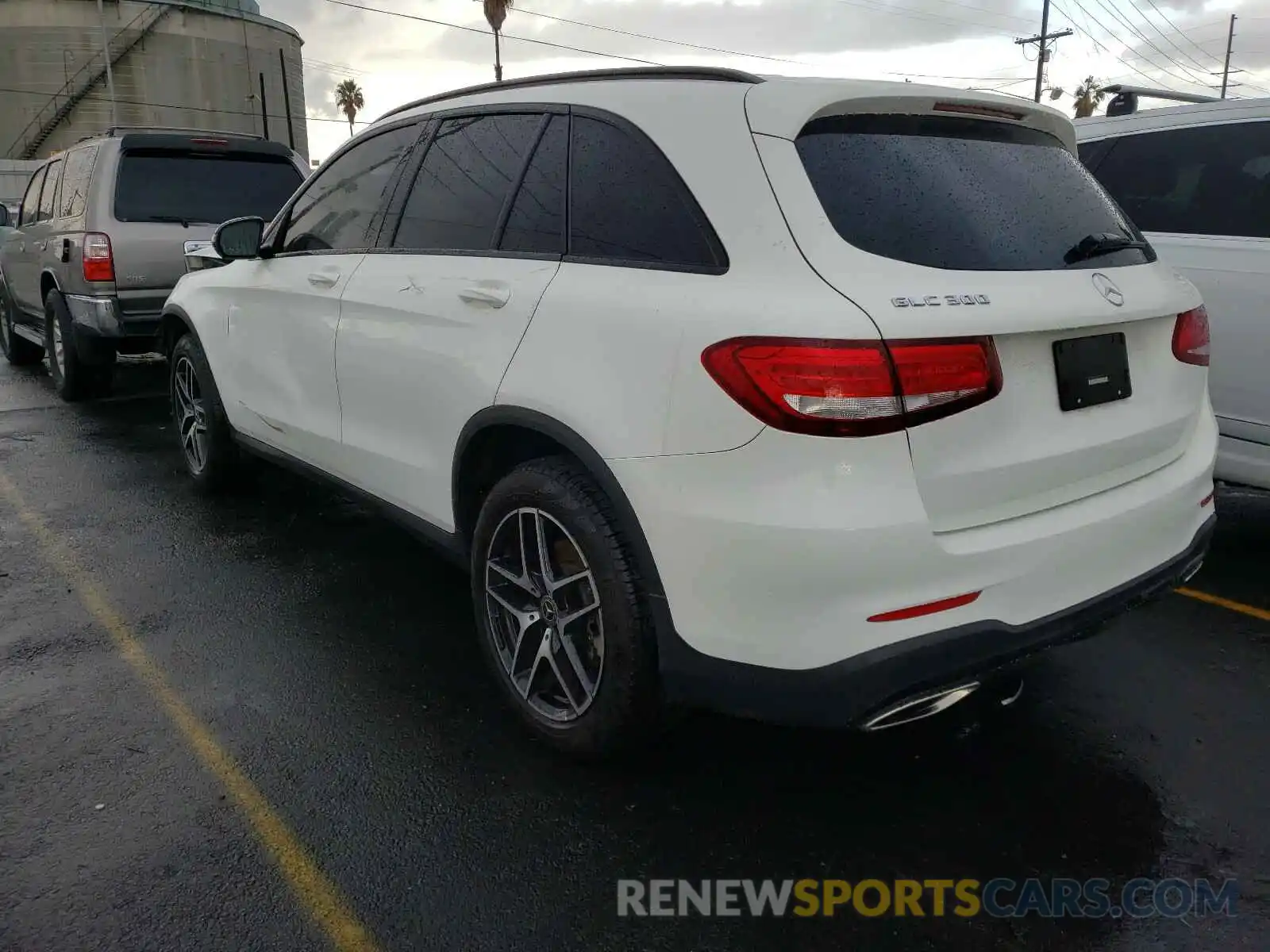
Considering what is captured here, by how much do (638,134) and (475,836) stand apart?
1.89m

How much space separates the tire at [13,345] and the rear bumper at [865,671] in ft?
32.6

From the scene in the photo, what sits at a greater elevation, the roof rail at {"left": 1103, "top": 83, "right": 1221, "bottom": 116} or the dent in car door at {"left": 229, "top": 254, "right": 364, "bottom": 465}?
the roof rail at {"left": 1103, "top": 83, "right": 1221, "bottom": 116}

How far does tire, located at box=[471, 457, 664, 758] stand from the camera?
2539 millimetres

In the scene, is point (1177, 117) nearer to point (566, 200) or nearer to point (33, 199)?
point (566, 200)

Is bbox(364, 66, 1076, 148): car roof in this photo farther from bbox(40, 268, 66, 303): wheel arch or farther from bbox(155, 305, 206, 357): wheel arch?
bbox(40, 268, 66, 303): wheel arch

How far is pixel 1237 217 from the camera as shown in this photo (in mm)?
4375

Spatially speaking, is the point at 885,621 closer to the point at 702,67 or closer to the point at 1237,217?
the point at 702,67

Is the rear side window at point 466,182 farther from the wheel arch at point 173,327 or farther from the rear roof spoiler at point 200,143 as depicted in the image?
the rear roof spoiler at point 200,143

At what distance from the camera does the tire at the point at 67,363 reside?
7801 mm

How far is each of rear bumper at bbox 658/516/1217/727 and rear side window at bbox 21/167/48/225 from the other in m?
8.91

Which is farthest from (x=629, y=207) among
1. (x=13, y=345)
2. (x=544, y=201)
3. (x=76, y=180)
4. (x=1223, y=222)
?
(x=13, y=345)

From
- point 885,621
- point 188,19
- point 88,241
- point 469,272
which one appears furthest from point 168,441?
point 188,19

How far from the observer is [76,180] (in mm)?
7707

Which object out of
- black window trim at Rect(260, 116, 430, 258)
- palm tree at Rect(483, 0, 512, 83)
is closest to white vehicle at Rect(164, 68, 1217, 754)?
black window trim at Rect(260, 116, 430, 258)
